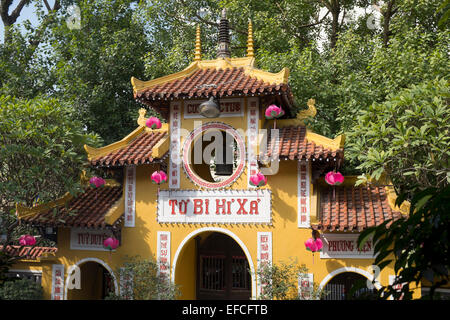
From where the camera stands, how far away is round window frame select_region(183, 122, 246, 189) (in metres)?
11.2

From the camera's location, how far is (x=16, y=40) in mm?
20125

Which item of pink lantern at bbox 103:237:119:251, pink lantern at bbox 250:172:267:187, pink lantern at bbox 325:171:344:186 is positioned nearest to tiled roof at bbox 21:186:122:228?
pink lantern at bbox 103:237:119:251

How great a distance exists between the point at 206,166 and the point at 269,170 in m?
3.21

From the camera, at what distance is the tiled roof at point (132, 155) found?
37.2 feet

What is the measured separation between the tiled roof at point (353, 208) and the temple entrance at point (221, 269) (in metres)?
3.17

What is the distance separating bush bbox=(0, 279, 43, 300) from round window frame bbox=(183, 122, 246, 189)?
16.9 feet

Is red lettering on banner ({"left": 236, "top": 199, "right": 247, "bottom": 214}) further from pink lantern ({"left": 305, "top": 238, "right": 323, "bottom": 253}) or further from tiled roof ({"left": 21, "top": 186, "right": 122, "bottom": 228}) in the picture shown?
tiled roof ({"left": 21, "top": 186, "right": 122, "bottom": 228})

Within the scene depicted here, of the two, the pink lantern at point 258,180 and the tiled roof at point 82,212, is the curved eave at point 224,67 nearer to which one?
the pink lantern at point 258,180

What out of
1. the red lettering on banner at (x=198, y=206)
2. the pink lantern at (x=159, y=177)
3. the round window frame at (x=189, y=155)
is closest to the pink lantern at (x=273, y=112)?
the round window frame at (x=189, y=155)

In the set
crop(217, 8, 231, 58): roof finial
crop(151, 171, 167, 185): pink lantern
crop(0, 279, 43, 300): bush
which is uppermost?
crop(217, 8, 231, 58): roof finial

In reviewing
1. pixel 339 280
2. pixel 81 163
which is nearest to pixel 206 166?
pixel 81 163

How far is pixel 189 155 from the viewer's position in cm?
1162

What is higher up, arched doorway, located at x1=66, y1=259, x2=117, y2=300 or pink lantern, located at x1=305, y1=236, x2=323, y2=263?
pink lantern, located at x1=305, y1=236, x2=323, y2=263

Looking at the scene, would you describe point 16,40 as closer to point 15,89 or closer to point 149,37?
point 15,89
